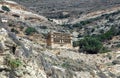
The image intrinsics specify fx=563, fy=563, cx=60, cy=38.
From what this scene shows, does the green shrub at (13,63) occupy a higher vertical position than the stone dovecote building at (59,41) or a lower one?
higher

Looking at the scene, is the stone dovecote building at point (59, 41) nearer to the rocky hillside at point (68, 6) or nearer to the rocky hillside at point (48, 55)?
the rocky hillside at point (48, 55)

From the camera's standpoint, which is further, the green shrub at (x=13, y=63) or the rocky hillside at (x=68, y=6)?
the rocky hillside at (x=68, y=6)

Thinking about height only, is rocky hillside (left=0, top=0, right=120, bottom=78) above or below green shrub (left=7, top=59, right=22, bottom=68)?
below

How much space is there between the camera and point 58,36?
3216 inches

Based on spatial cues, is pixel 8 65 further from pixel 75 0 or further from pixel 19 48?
pixel 75 0

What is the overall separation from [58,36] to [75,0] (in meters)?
119

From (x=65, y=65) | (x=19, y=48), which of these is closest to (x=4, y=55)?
(x=19, y=48)

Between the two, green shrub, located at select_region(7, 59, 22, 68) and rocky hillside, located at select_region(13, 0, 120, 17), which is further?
rocky hillside, located at select_region(13, 0, 120, 17)

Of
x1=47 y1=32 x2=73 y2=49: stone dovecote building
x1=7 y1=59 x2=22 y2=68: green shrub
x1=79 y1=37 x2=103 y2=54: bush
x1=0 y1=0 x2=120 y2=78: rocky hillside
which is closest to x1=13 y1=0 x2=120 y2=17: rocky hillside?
x1=0 y1=0 x2=120 y2=78: rocky hillside

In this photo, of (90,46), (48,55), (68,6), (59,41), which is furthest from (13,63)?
(68,6)

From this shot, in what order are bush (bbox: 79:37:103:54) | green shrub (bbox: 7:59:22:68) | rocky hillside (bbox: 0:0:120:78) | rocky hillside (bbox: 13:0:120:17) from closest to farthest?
green shrub (bbox: 7:59:22:68) → rocky hillside (bbox: 0:0:120:78) → bush (bbox: 79:37:103:54) → rocky hillside (bbox: 13:0:120:17)

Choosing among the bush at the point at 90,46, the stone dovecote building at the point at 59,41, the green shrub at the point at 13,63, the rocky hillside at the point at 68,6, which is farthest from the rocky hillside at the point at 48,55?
the rocky hillside at the point at 68,6

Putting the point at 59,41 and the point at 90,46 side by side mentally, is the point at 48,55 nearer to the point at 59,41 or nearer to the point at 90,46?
the point at 59,41

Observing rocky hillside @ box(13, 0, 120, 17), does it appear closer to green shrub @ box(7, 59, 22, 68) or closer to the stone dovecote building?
the stone dovecote building
